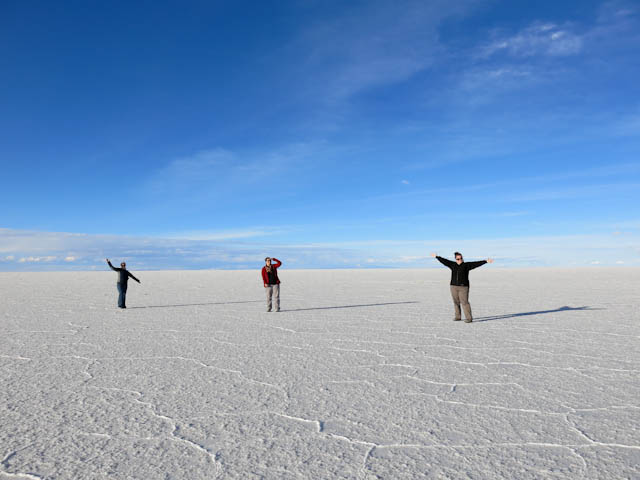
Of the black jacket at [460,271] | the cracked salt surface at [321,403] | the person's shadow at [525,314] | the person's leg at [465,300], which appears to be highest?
the black jacket at [460,271]

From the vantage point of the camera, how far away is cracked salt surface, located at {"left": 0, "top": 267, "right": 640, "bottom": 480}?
2.86 m

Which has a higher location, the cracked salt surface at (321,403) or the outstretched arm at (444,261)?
the outstretched arm at (444,261)

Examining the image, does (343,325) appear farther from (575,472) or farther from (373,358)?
(575,472)

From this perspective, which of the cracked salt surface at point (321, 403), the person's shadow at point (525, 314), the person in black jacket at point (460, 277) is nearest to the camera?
Answer: the cracked salt surface at point (321, 403)

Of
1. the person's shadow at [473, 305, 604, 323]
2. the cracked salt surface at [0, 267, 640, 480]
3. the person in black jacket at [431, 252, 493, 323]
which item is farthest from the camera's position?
the person's shadow at [473, 305, 604, 323]

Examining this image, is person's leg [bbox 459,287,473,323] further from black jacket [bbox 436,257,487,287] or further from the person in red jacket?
the person in red jacket

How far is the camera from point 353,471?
2.74 m

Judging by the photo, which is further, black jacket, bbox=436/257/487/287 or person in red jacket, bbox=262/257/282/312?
person in red jacket, bbox=262/257/282/312

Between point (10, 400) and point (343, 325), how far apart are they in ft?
18.0

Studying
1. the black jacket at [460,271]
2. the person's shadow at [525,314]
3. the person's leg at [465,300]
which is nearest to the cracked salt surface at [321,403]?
the person's leg at [465,300]

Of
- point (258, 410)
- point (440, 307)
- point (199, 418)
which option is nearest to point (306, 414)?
point (258, 410)

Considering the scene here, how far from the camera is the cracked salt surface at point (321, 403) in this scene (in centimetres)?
286

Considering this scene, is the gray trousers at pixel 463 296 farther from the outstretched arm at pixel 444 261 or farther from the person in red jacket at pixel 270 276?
the person in red jacket at pixel 270 276

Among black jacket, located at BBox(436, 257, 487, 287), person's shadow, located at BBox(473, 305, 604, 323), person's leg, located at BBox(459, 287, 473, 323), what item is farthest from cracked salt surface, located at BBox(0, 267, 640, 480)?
person's shadow, located at BBox(473, 305, 604, 323)
